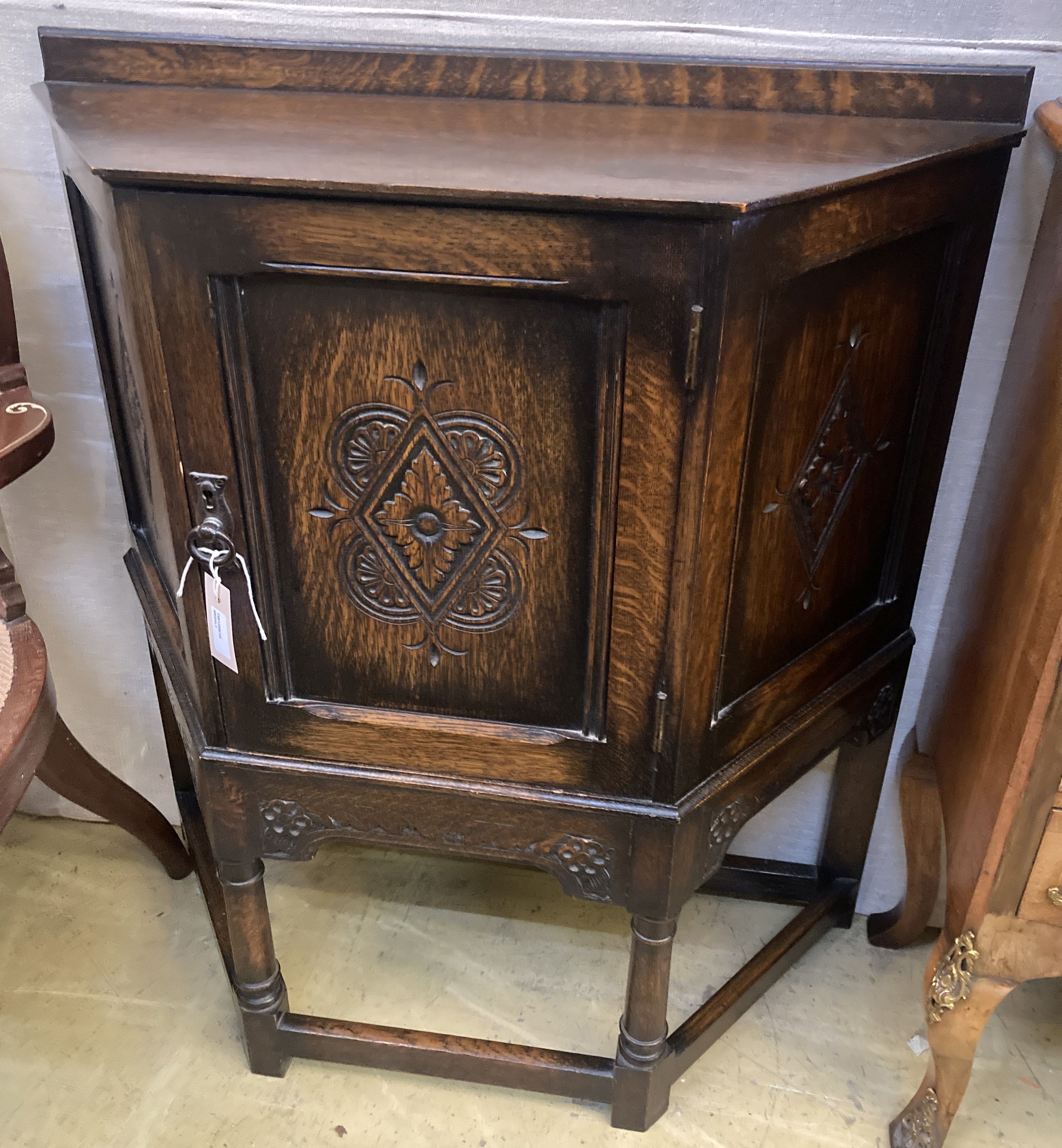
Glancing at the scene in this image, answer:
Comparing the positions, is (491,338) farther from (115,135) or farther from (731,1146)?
(731,1146)

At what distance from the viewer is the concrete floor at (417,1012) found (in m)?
1.24

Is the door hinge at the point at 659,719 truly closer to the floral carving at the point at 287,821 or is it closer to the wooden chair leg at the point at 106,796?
the floral carving at the point at 287,821

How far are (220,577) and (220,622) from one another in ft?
0.13

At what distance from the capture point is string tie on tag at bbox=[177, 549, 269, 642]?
0.89 metres

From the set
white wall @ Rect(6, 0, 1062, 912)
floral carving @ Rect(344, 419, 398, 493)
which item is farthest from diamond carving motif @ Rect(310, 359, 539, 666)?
white wall @ Rect(6, 0, 1062, 912)

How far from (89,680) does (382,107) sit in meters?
0.96

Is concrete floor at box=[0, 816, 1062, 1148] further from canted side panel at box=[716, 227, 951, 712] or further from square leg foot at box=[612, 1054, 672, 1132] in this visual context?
canted side panel at box=[716, 227, 951, 712]

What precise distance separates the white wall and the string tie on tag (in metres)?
0.50

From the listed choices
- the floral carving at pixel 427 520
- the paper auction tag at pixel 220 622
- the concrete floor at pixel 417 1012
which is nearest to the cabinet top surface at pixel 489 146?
the floral carving at pixel 427 520

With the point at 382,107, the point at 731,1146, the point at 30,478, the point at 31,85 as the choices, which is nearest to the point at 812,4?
the point at 382,107

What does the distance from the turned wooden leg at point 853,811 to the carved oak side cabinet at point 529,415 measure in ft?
0.61

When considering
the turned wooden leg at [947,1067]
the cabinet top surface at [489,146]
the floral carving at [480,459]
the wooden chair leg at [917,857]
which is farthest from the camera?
the wooden chair leg at [917,857]

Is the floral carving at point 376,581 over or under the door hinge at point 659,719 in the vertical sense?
over

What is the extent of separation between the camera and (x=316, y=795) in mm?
1024
